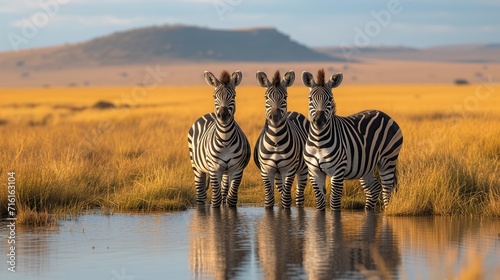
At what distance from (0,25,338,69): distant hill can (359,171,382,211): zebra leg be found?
142 meters

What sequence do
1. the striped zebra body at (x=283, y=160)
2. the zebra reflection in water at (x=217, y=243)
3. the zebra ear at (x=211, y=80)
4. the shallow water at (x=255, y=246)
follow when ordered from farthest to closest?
the zebra ear at (x=211, y=80), the striped zebra body at (x=283, y=160), the zebra reflection in water at (x=217, y=243), the shallow water at (x=255, y=246)

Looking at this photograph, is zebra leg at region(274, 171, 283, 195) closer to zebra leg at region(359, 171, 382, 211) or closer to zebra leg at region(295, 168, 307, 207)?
zebra leg at region(295, 168, 307, 207)

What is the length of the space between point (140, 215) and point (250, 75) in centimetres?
11771

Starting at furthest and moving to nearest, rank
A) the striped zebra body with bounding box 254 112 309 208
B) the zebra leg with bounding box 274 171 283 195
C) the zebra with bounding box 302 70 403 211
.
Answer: the zebra leg with bounding box 274 171 283 195
the striped zebra body with bounding box 254 112 309 208
the zebra with bounding box 302 70 403 211

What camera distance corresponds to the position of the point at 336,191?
11.7m

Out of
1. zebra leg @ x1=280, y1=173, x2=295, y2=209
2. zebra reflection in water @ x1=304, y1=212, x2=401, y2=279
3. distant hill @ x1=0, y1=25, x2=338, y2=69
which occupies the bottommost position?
zebra reflection in water @ x1=304, y1=212, x2=401, y2=279

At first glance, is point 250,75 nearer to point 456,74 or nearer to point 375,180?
point 456,74

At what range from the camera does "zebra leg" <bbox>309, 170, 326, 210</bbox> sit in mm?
11727

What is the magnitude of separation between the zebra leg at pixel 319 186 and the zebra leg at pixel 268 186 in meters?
0.58

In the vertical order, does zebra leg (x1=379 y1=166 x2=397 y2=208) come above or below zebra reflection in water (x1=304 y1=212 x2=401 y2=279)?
above

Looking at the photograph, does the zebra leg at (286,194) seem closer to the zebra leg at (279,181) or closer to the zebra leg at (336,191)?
the zebra leg at (279,181)

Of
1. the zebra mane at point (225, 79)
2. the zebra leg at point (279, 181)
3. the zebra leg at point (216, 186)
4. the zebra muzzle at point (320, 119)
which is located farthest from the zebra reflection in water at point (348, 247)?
the zebra mane at point (225, 79)

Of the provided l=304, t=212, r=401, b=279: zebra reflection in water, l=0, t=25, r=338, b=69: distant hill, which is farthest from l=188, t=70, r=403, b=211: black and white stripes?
l=0, t=25, r=338, b=69: distant hill

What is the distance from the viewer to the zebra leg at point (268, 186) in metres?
12.1
